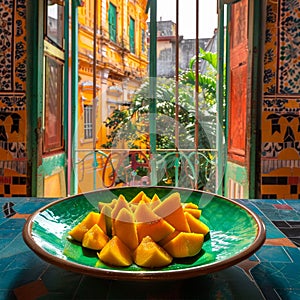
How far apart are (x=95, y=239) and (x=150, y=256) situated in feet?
0.36

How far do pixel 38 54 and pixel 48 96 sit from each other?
328 millimetres

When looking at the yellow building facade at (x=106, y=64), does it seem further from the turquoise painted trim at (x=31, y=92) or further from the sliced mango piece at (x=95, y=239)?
the sliced mango piece at (x=95, y=239)

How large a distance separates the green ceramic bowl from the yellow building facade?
92.5 inches

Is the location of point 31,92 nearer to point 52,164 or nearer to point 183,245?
point 52,164

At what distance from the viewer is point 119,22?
3.73 metres

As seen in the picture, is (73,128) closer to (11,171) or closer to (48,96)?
(48,96)

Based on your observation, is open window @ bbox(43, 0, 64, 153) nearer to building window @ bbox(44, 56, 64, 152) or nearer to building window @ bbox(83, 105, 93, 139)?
building window @ bbox(44, 56, 64, 152)

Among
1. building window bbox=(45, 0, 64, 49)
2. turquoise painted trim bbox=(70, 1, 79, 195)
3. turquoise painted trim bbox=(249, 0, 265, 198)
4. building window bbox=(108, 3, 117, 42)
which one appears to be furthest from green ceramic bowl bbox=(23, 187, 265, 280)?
building window bbox=(108, 3, 117, 42)

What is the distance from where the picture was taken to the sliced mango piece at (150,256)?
510mm

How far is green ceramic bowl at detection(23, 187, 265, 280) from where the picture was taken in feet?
1.49

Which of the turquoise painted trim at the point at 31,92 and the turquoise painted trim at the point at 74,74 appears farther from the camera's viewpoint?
the turquoise painted trim at the point at 74,74

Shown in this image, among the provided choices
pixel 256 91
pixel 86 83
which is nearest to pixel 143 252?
pixel 256 91

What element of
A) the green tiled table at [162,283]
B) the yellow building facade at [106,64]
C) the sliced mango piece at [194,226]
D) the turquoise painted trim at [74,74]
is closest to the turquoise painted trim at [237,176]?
the yellow building facade at [106,64]

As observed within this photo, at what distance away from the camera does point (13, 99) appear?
2230mm
